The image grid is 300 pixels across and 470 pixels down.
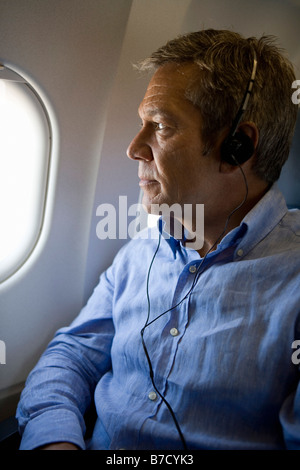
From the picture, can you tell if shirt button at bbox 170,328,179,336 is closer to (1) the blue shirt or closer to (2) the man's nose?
(1) the blue shirt

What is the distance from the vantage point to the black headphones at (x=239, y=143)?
1085 millimetres

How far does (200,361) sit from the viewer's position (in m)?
0.99

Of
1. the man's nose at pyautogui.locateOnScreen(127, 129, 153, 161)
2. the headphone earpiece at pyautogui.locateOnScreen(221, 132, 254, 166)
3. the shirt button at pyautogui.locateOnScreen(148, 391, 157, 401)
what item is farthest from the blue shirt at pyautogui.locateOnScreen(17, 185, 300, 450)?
the man's nose at pyautogui.locateOnScreen(127, 129, 153, 161)

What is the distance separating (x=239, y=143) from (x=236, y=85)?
0.55ft

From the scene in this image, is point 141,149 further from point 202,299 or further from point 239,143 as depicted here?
Answer: point 202,299

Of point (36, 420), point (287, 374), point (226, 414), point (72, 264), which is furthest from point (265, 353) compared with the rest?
point (72, 264)

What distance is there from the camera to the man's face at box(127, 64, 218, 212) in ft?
3.72

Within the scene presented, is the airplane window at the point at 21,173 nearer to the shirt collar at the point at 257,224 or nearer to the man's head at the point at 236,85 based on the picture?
the man's head at the point at 236,85

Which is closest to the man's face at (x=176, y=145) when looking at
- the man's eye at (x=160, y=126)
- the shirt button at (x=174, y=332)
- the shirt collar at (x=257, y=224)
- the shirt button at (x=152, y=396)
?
the man's eye at (x=160, y=126)

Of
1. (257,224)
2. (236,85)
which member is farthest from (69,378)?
(236,85)

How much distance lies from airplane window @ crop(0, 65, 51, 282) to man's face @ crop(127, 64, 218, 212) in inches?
15.2

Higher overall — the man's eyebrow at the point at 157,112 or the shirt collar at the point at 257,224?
the man's eyebrow at the point at 157,112

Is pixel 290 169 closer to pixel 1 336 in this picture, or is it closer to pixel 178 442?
pixel 178 442

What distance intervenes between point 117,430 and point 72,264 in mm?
727
